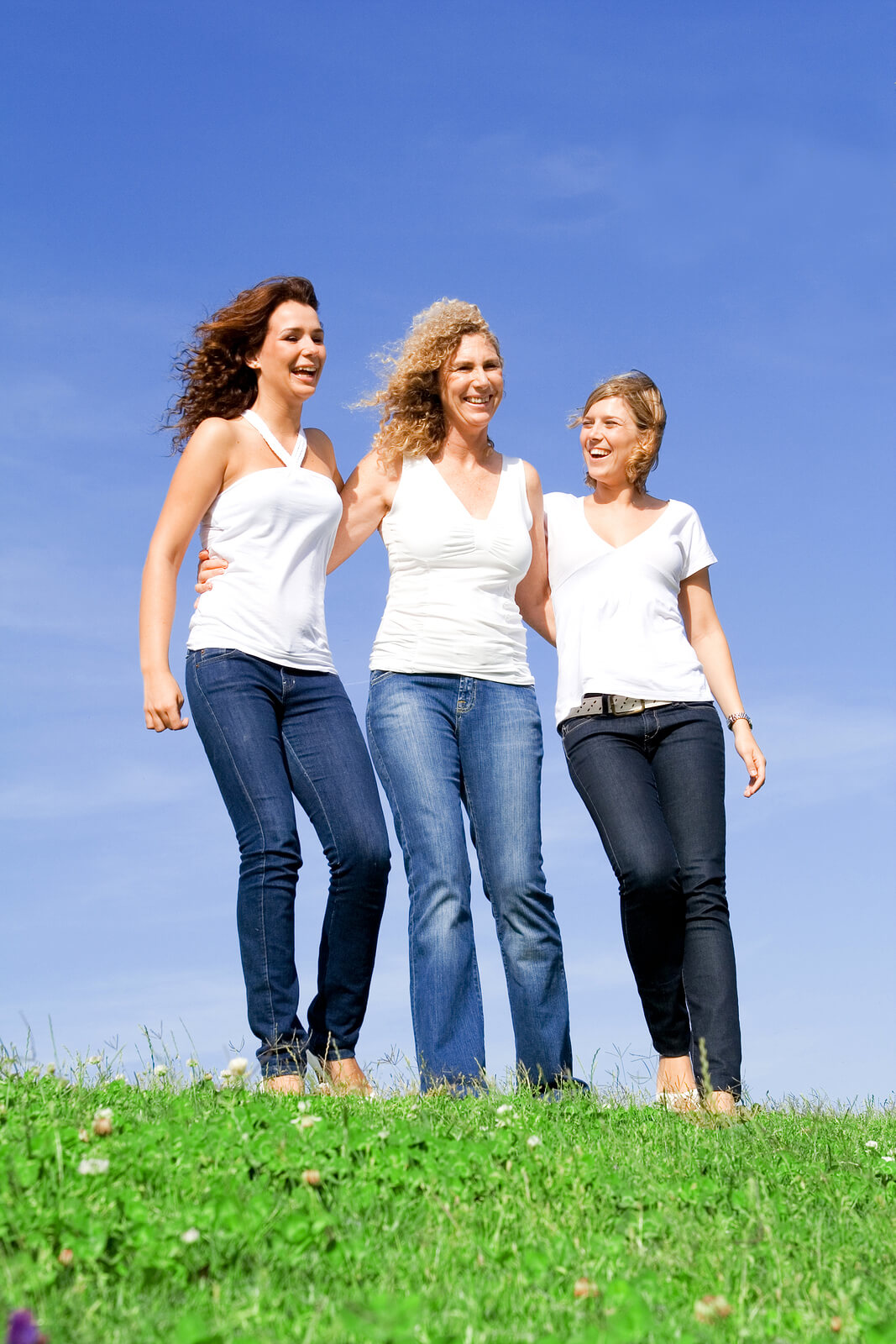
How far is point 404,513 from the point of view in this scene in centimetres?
704

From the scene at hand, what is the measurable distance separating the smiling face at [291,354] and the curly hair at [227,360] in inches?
2.2

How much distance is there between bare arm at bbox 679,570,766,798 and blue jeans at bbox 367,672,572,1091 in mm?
1376

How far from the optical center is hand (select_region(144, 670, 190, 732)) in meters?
6.29

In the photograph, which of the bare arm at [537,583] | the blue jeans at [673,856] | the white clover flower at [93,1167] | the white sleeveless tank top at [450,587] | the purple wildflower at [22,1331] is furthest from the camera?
the bare arm at [537,583]

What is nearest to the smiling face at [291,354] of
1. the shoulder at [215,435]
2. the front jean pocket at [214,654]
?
the shoulder at [215,435]

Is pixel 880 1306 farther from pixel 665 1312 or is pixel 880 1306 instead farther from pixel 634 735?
pixel 634 735

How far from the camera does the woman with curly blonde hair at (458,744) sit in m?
6.57

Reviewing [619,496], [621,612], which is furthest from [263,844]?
[619,496]

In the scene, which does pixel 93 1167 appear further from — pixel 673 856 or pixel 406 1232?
pixel 673 856

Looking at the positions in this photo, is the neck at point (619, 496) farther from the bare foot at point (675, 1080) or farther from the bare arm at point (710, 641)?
the bare foot at point (675, 1080)

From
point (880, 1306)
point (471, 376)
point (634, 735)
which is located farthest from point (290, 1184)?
point (471, 376)

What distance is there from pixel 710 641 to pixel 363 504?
2263 mm

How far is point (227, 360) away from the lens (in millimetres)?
7090

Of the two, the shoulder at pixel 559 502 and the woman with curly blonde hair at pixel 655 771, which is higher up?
the shoulder at pixel 559 502
